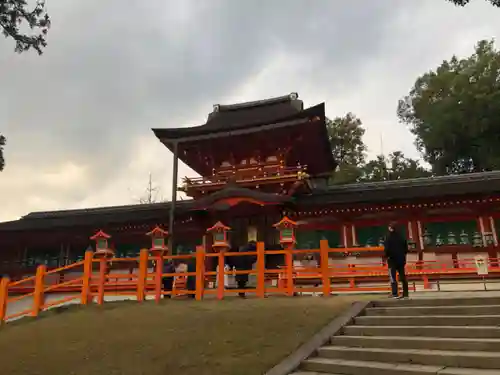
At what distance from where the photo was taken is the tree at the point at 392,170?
4095 centimetres

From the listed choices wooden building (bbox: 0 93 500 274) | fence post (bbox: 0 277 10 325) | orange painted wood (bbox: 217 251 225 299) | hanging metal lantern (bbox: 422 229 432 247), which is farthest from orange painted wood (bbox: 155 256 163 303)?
hanging metal lantern (bbox: 422 229 432 247)

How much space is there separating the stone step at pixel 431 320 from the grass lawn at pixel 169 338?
32.2 inches

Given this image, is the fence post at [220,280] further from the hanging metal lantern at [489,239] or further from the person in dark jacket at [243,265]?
the hanging metal lantern at [489,239]

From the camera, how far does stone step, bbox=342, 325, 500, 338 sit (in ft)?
22.1

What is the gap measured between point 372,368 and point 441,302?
3.26 m

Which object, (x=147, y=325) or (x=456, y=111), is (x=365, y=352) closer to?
(x=147, y=325)

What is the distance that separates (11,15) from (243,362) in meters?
9.26

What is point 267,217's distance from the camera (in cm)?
1927

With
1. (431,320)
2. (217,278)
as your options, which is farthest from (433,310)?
(217,278)

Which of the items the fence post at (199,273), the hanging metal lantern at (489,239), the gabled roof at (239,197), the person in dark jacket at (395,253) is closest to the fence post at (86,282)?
the fence post at (199,273)

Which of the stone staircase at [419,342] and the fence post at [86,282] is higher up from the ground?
the fence post at [86,282]

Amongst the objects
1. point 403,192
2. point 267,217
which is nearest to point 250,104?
point 267,217

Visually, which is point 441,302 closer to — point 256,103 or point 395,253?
point 395,253

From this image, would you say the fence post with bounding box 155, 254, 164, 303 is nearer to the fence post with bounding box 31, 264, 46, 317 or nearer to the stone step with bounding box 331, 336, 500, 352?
the fence post with bounding box 31, 264, 46, 317
